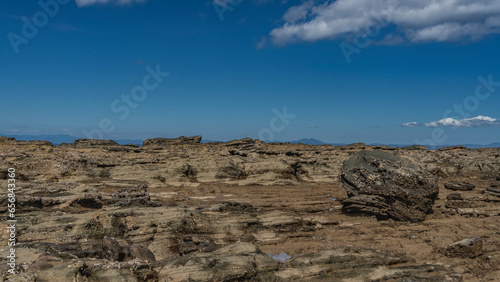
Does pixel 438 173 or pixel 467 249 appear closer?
pixel 467 249

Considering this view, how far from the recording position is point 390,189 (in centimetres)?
1978

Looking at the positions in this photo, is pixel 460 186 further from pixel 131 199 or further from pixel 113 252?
pixel 113 252

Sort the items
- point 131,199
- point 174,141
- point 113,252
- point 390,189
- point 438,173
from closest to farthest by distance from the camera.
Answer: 1. point 113,252
2. point 131,199
3. point 390,189
4. point 438,173
5. point 174,141

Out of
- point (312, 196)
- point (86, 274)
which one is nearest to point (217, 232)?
point (86, 274)

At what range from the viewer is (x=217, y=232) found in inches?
634

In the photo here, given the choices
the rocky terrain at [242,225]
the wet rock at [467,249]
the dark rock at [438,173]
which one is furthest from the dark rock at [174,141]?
the wet rock at [467,249]

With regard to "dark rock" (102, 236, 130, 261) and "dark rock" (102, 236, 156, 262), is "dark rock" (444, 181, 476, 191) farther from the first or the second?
"dark rock" (102, 236, 130, 261)

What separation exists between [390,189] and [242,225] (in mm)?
9853

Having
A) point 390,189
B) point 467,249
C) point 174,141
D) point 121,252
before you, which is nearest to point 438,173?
point 390,189

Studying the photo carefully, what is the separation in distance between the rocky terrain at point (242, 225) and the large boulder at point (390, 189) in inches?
2.9

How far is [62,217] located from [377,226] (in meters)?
16.5

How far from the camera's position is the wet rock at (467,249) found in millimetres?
12750

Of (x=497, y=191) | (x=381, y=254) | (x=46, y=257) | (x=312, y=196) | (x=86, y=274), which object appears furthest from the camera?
(x=312, y=196)

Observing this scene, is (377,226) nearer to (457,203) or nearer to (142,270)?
(457,203)
